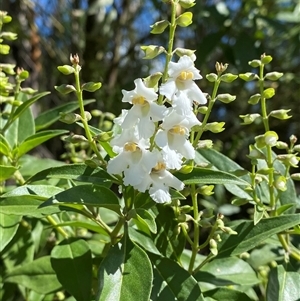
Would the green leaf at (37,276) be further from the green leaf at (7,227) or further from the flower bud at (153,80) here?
the flower bud at (153,80)

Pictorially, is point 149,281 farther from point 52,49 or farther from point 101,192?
point 52,49

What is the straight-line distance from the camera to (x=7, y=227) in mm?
1573

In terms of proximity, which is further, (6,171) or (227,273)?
(227,273)

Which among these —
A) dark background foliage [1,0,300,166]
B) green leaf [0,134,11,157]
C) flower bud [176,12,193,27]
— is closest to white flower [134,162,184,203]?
flower bud [176,12,193,27]

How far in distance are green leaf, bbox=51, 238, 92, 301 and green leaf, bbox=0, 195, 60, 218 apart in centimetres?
25

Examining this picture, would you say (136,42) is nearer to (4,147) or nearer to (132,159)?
(4,147)

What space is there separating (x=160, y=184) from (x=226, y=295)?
1.51ft

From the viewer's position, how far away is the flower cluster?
42.8 inches

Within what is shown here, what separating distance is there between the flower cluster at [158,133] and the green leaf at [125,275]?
18 centimetres

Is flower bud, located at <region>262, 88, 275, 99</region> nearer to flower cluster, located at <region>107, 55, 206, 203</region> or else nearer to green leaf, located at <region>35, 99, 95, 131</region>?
flower cluster, located at <region>107, 55, 206, 203</region>

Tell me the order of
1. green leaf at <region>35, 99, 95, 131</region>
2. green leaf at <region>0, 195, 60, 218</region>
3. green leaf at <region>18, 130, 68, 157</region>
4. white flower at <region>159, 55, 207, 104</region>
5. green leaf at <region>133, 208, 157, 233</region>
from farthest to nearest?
green leaf at <region>35, 99, 95, 131</region>
green leaf at <region>18, 130, 68, 157</region>
green leaf at <region>0, 195, 60, 218</region>
green leaf at <region>133, 208, 157, 233</region>
white flower at <region>159, 55, 207, 104</region>

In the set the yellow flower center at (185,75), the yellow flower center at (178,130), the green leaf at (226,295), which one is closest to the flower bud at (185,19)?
the yellow flower center at (185,75)

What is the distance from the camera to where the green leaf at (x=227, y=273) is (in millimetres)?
1548

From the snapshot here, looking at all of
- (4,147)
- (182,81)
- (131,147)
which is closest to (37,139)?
(4,147)
